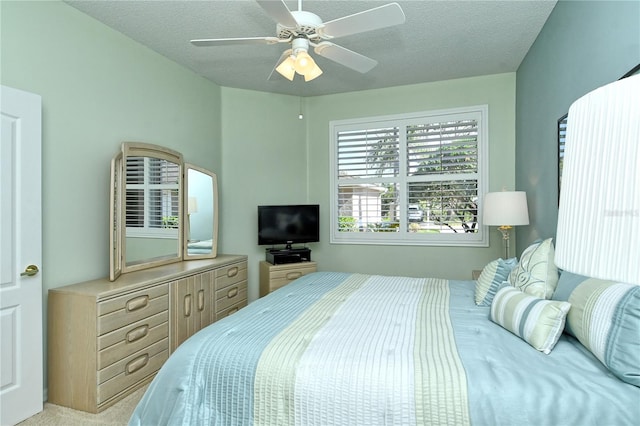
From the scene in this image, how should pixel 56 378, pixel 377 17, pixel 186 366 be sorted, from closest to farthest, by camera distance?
pixel 186 366 < pixel 377 17 < pixel 56 378

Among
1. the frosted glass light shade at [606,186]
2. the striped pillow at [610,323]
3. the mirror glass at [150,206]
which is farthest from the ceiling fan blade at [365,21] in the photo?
the mirror glass at [150,206]

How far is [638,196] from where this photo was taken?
0.47 meters

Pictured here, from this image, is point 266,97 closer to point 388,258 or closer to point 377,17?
point 388,258

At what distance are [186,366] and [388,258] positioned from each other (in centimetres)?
317

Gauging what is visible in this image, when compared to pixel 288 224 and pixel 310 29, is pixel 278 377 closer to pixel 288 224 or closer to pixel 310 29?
pixel 310 29

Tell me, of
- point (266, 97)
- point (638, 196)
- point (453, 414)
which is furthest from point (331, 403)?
point (266, 97)

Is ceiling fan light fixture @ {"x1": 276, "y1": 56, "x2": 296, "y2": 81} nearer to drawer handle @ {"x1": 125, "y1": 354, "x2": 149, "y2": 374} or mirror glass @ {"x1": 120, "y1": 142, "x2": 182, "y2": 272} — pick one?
mirror glass @ {"x1": 120, "y1": 142, "x2": 182, "y2": 272}

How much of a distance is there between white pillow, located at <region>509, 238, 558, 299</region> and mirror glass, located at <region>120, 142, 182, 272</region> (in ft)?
9.16

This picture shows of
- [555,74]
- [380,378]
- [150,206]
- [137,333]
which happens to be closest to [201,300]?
[137,333]

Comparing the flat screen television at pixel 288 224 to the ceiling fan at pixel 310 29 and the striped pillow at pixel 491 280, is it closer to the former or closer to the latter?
the ceiling fan at pixel 310 29

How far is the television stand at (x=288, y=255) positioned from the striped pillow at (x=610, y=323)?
3041 millimetres

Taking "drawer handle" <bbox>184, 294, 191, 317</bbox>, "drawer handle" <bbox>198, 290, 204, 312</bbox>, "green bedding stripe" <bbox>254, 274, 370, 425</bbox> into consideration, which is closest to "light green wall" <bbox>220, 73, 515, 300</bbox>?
"drawer handle" <bbox>198, 290, 204, 312</bbox>

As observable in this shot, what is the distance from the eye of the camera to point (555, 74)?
261cm

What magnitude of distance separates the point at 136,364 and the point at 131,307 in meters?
0.42
